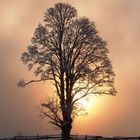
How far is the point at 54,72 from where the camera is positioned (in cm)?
5434

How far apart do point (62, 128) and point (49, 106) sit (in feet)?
9.50

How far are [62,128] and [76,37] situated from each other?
10.2 m

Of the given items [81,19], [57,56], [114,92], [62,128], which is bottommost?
[62,128]

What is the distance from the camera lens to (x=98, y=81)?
54.1 m

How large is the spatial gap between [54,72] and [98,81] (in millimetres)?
→ 4975

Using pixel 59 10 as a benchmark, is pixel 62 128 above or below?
below

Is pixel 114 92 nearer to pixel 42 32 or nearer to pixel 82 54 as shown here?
pixel 82 54

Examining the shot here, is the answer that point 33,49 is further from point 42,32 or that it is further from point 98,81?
point 98,81

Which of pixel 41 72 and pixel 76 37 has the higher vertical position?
pixel 76 37

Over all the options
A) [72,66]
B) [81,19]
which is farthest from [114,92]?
[81,19]

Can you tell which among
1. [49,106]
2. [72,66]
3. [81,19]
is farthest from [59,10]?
[49,106]

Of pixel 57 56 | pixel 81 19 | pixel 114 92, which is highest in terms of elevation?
pixel 81 19

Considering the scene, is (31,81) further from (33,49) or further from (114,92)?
(114,92)

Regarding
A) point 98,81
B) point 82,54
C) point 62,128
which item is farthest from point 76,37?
point 62,128
